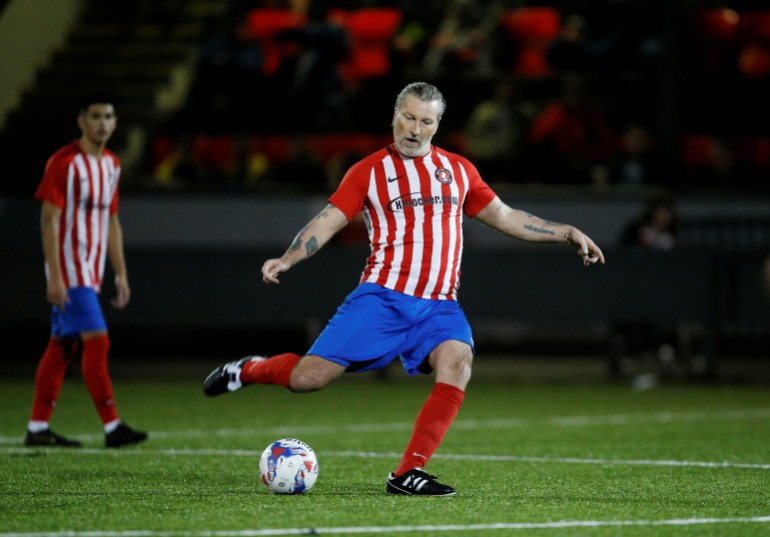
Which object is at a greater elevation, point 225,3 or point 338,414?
point 225,3

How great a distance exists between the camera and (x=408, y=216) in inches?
276

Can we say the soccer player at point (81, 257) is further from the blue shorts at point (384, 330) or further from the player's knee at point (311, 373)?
the blue shorts at point (384, 330)

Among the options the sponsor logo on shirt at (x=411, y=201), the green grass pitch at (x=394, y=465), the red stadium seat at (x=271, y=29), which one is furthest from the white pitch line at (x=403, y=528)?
the red stadium seat at (x=271, y=29)

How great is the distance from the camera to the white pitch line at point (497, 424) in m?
10.0

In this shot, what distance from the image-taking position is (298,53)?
19.6 metres

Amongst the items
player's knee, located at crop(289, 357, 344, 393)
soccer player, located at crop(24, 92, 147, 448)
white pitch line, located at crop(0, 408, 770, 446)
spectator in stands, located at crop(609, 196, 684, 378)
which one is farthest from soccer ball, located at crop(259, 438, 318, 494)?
spectator in stands, located at crop(609, 196, 684, 378)

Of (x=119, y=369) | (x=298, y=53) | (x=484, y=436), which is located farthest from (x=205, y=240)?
(x=484, y=436)

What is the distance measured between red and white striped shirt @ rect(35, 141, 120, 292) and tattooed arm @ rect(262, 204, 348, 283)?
2.63m

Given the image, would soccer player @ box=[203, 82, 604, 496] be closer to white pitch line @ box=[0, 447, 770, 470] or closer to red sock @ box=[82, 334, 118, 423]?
white pitch line @ box=[0, 447, 770, 470]

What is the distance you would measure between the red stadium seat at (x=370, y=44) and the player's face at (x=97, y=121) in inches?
409

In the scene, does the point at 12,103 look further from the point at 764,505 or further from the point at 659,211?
the point at 764,505

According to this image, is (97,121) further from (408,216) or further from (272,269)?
(272,269)

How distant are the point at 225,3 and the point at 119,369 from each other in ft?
24.5

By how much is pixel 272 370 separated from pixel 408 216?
0.99m
